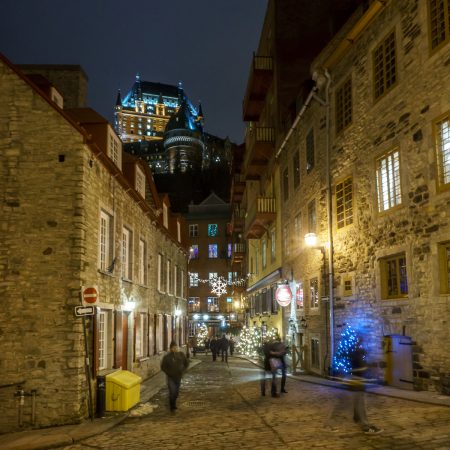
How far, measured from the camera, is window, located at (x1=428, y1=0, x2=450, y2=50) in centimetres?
1135

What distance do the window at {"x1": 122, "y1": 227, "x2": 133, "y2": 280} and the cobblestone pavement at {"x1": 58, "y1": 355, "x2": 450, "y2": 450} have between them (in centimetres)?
450

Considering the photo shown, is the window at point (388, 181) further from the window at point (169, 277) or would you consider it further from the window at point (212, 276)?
the window at point (212, 276)

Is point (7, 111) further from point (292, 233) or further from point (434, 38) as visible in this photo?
point (292, 233)

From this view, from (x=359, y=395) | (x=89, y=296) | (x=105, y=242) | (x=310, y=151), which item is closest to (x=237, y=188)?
(x=310, y=151)

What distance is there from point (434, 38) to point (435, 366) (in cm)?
724

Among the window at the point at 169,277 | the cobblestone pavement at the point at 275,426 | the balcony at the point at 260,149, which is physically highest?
the balcony at the point at 260,149

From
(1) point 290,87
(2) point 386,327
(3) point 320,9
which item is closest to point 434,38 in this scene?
(2) point 386,327

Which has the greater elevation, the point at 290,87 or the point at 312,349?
the point at 290,87

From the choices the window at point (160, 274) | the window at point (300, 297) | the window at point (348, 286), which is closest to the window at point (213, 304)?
the window at point (160, 274)

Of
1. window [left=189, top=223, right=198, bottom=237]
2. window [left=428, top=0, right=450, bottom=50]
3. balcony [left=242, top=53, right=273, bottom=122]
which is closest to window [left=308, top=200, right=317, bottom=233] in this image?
window [left=428, top=0, right=450, bottom=50]

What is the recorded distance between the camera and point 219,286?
57219 millimetres

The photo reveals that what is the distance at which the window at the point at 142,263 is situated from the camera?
1884 centimetres

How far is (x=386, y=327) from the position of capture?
540 inches

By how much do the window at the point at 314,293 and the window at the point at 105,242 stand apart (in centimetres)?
817
